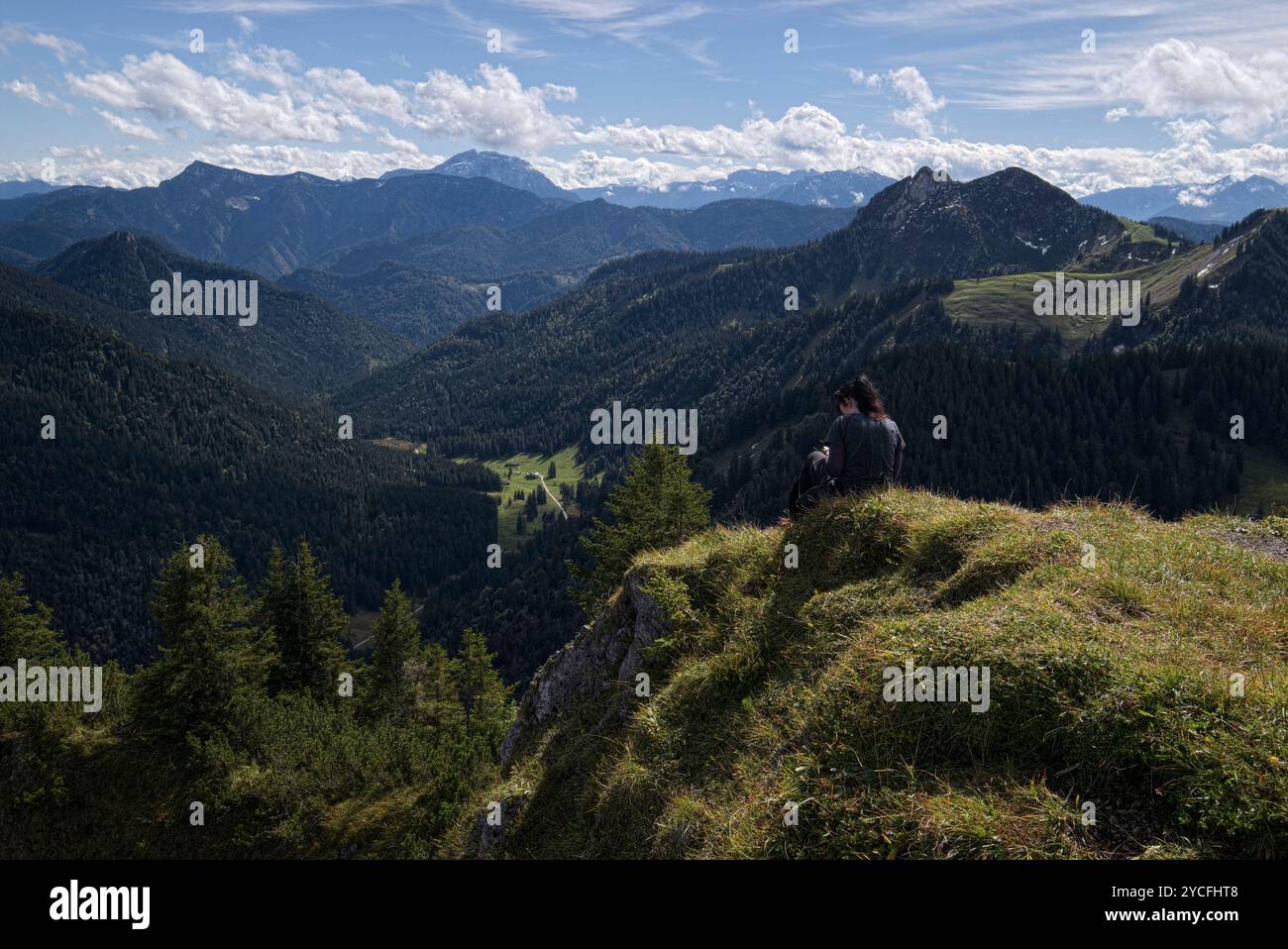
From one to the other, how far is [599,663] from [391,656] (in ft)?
121

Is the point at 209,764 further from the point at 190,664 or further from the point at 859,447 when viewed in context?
the point at 859,447

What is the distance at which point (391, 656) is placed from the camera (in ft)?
164

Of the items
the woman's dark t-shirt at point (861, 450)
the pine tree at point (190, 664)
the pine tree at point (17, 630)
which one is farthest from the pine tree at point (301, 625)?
the woman's dark t-shirt at point (861, 450)

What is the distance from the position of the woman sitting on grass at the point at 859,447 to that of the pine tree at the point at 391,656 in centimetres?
4148

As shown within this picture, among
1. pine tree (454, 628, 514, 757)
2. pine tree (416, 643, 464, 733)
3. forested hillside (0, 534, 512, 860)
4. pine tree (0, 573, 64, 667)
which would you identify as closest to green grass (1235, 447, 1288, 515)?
pine tree (454, 628, 514, 757)

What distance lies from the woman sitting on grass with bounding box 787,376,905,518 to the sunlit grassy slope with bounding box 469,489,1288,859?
689mm

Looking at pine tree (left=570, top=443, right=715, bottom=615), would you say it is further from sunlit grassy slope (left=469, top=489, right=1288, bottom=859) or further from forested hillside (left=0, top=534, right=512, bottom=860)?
sunlit grassy slope (left=469, top=489, right=1288, bottom=859)

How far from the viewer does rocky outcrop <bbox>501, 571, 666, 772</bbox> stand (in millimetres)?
16688

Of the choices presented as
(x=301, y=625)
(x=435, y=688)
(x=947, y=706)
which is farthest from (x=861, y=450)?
(x=435, y=688)

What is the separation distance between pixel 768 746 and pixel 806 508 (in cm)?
758

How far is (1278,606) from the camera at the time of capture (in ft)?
34.7

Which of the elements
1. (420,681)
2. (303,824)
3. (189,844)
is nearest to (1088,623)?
(303,824)

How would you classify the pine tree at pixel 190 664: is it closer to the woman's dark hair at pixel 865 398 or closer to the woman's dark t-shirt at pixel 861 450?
the woman's dark t-shirt at pixel 861 450

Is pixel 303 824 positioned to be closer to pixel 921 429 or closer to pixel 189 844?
pixel 189 844
